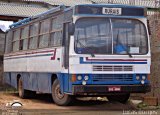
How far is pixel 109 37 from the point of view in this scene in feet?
41.6

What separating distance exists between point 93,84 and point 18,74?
20.7ft

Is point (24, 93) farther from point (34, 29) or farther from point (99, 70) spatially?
point (99, 70)

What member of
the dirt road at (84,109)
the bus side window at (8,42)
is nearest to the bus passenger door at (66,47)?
the dirt road at (84,109)

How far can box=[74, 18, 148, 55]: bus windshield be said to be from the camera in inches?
494

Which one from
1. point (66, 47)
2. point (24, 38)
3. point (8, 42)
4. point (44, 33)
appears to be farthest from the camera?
point (8, 42)

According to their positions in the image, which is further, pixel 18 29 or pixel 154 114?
pixel 18 29

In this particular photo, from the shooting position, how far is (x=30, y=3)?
93.9 feet

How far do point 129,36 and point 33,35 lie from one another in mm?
4576

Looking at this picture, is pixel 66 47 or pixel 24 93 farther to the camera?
pixel 24 93

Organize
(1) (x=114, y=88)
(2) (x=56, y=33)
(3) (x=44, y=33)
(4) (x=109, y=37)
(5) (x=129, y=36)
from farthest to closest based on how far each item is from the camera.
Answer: (3) (x=44, y=33)
(2) (x=56, y=33)
(5) (x=129, y=36)
(4) (x=109, y=37)
(1) (x=114, y=88)

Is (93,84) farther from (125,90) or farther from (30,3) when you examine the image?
(30,3)

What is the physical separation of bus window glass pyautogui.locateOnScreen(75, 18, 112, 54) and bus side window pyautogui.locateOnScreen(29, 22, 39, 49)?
11.5 feet

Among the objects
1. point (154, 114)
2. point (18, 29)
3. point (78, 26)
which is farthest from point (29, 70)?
point (154, 114)

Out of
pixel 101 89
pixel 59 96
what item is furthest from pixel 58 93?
pixel 101 89
